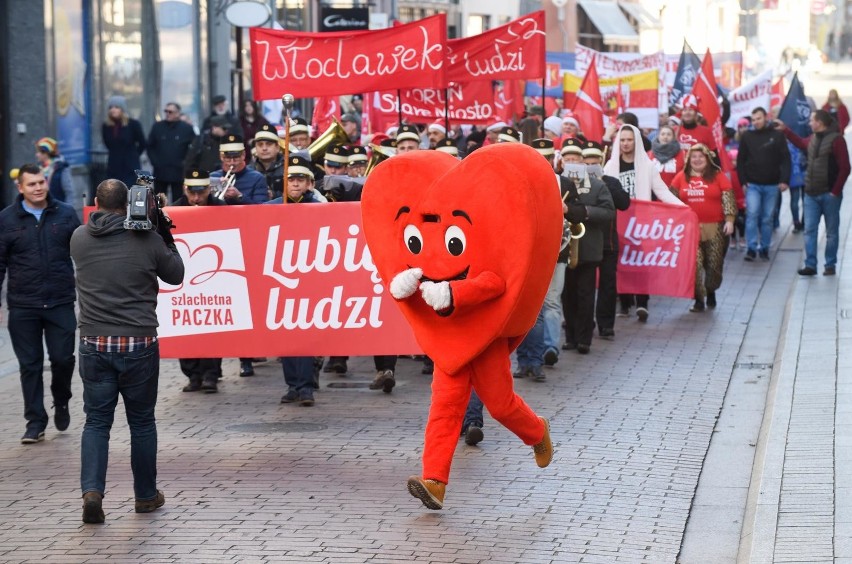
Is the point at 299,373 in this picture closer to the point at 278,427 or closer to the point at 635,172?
the point at 278,427

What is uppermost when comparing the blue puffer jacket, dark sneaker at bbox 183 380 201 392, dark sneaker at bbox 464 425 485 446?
the blue puffer jacket

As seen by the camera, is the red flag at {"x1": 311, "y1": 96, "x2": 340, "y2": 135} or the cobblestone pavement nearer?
the cobblestone pavement

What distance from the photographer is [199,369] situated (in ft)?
38.4

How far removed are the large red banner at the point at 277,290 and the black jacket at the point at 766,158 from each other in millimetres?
9884

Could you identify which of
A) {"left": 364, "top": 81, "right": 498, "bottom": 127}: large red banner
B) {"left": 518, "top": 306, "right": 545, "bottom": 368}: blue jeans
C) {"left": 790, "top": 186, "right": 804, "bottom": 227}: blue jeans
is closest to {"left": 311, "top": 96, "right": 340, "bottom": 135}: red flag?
{"left": 364, "top": 81, "right": 498, "bottom": 127}: large red banner

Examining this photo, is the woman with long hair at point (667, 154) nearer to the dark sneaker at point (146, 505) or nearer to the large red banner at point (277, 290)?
the large red banner at point (277, 290)

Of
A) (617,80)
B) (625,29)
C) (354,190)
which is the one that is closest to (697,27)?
(625,29)

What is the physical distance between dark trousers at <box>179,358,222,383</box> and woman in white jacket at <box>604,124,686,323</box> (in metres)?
5.09

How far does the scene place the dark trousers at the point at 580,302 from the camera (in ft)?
43.6

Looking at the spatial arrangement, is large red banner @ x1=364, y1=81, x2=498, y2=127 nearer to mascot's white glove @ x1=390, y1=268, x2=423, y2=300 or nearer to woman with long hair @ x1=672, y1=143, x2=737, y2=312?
woman with long hair @ x1=672, y1=143, x2=737, y2=312

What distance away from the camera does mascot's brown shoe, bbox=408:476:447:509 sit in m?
7.97

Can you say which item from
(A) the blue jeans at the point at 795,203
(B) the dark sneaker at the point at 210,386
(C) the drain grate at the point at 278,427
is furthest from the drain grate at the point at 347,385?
(A) the blue jeans at the point at 795,203

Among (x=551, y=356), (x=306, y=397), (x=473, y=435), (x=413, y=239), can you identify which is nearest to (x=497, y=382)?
(x=413, y=239)

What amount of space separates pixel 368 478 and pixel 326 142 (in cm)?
716
